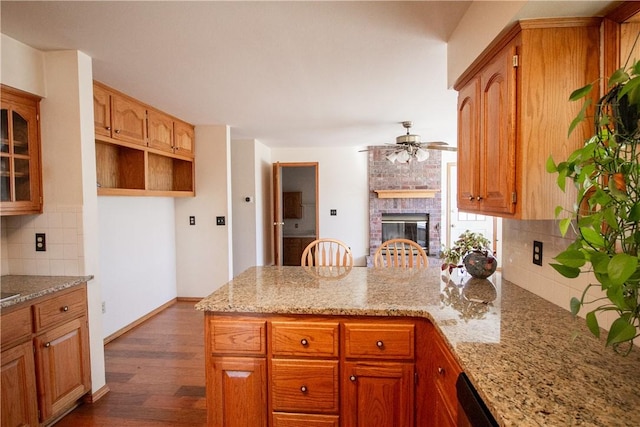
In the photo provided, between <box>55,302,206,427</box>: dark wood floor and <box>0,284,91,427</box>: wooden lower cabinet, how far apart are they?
0.74ft

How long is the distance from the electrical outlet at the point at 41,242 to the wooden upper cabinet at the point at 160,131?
1381mm

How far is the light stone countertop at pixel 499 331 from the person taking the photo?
0.80 metres

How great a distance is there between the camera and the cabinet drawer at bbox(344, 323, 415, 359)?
1.50 m

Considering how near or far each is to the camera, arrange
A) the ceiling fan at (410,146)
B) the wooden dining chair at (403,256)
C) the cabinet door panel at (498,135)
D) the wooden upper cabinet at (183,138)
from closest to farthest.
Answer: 1. the cabinet door panel at (498,135)
2. the wooden dining chair at (403,256)
3. the wooden upper cabinet at (183,138)
4. the ceiling fan at (410,146)

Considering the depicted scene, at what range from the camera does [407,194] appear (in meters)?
5.79

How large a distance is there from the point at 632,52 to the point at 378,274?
1583mm

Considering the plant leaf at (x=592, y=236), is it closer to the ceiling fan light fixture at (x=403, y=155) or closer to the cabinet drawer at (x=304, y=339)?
the cabinet drawer at (x=304, y=339)

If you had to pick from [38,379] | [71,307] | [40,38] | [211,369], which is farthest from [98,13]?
[38,379]

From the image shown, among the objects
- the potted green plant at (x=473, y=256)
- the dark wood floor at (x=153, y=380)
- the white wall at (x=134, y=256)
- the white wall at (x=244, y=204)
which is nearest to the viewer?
the potted green plant at (x=473, y=256)

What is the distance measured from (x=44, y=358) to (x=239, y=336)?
1259 millimetres

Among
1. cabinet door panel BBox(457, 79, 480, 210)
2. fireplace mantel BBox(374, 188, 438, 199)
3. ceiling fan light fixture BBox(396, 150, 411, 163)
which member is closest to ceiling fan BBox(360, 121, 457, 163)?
ceiling fan light fixture BBox(396, 150, 411, 163)

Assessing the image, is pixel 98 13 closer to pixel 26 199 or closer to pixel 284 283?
pixel 26 199

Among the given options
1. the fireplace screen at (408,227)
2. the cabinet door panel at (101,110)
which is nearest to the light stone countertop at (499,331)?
the cabinet door panel at (101,110)

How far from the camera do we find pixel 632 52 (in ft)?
3.63
